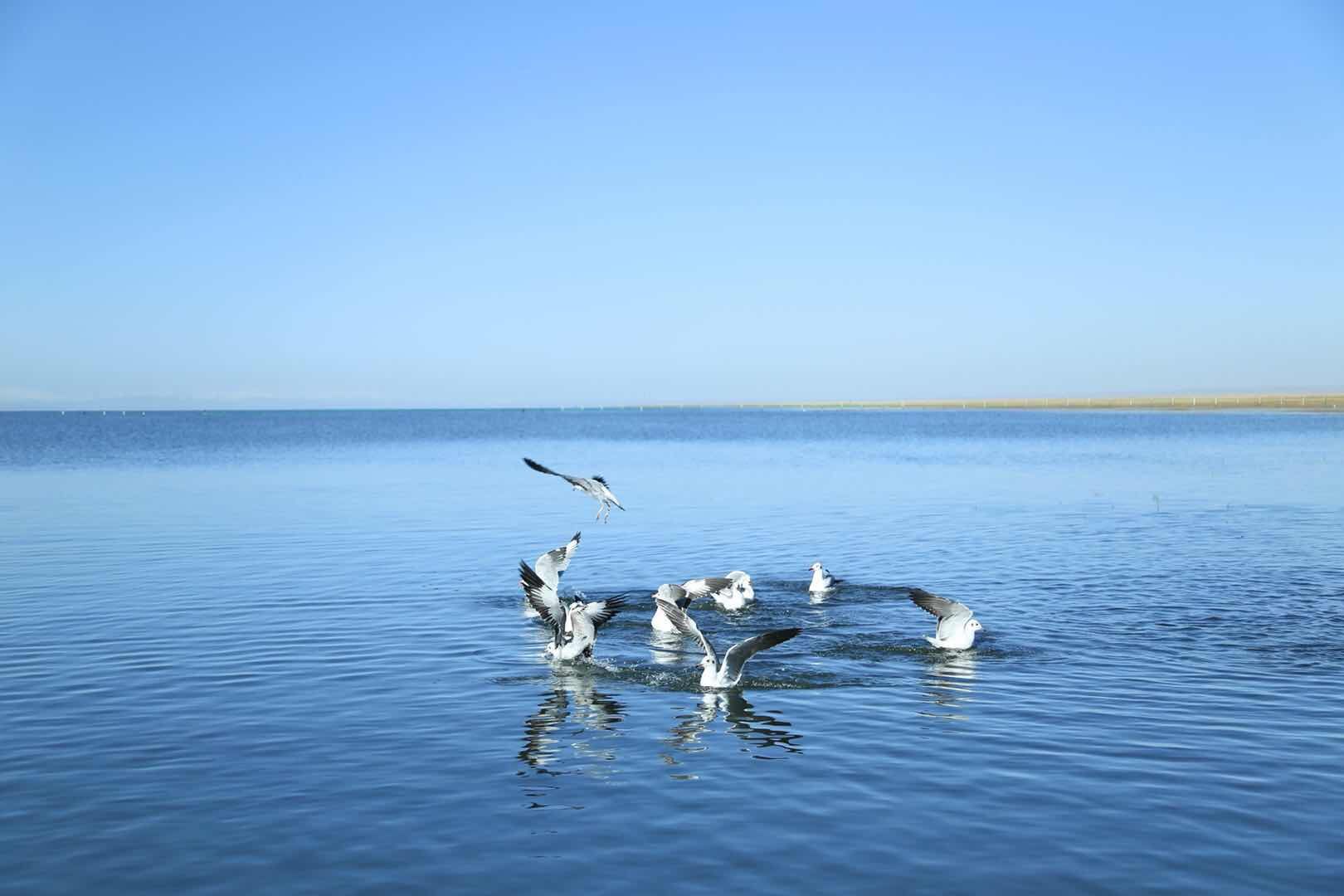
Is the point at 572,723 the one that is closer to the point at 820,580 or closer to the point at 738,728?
the point at 738,728

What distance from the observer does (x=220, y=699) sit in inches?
623

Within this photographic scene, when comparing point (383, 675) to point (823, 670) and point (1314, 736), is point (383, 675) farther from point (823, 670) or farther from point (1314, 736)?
point (1314, 736)

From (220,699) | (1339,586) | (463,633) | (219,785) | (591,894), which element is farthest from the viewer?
(1339,586)

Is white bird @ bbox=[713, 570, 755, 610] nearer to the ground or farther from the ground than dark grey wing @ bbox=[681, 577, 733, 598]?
nearer to the ground

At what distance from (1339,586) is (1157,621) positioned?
6.00m

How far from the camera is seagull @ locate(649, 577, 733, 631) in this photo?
19.9m

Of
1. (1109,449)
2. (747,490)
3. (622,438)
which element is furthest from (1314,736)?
(622,438)

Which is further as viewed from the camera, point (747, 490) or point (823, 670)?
point (747, 490)

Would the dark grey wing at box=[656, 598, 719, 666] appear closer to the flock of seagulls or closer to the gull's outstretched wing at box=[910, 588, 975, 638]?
the flock of seagulls

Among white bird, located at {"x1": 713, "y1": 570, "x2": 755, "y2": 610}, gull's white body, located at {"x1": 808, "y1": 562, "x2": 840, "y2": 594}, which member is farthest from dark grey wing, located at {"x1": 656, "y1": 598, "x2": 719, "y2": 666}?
gull's white body, located at {"x1": 808, "y1": 562, "x2": 840, "y2": 594}

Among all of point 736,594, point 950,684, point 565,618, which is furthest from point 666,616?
point 950,684

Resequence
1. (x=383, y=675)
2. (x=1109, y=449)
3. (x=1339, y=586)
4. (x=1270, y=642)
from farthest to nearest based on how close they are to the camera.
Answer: (x=1109, y=449), (x=1339, y=586), (x=1270, y=642), (x=383, y=675)

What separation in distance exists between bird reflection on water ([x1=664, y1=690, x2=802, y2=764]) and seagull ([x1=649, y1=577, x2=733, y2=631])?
3379mm

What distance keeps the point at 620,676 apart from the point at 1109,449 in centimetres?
7249
